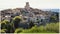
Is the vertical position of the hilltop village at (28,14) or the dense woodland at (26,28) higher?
the hilltop village at (28,14)

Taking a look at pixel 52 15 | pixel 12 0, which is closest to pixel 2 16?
pixel 12 0

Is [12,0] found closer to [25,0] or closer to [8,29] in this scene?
[25,0]

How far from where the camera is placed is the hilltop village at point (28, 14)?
4.36 ft

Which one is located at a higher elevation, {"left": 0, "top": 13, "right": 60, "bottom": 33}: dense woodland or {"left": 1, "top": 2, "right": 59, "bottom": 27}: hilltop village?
{"left": 1, "top": 2, "right": 59, "bottom": 27}: hilltop village

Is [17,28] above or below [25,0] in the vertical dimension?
below

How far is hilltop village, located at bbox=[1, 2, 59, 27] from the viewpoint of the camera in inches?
52.4

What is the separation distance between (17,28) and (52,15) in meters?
0.50

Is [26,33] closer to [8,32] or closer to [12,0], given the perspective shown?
[8,32]

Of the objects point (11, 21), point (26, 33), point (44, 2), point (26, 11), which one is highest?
point (44, 2)

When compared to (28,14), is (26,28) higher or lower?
lower

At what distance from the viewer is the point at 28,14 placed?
134 cm

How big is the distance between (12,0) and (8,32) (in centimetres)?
44

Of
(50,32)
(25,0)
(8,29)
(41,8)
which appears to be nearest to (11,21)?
(8,29)

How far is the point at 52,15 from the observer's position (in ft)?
4.36
